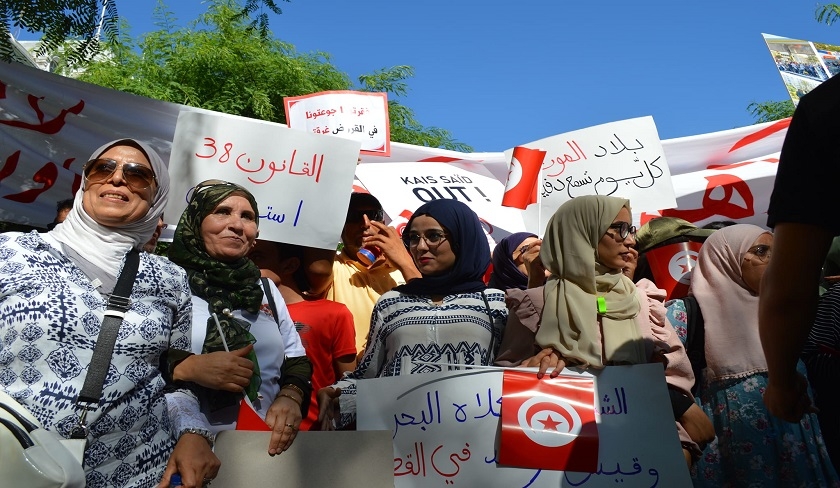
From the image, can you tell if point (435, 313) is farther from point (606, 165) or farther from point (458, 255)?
point (606, 165)

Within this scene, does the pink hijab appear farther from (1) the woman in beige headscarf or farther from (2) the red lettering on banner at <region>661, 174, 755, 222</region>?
(2) the red lettering on banner at <region>661, 174, 755, 222</region>

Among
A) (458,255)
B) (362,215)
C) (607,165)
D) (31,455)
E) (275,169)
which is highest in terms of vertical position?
(607,165)

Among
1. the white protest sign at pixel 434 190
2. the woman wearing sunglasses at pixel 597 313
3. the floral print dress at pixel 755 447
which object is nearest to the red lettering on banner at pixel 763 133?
the white protest sign at pixel 434 190

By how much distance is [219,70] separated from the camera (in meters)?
14.5

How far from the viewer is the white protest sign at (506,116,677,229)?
533cm

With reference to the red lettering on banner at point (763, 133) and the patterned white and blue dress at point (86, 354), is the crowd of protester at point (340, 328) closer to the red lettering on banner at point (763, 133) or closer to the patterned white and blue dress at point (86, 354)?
the patterned white and blue dress at point (86, 354)

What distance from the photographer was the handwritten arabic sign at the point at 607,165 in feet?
17.5

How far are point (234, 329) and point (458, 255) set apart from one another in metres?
1.01

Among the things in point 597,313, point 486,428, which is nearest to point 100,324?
point 486,428

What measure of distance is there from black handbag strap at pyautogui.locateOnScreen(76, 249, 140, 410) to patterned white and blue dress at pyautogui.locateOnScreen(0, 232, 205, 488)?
0.02 m

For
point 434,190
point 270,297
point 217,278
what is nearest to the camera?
point 217,278

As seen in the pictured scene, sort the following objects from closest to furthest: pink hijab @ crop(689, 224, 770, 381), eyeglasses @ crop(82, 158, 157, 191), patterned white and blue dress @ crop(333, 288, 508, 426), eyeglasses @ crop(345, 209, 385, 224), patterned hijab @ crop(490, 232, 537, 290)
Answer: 1. eyeglasses @ crop(82, 158, 157, 191)
2. patterned white and blue dress @ crop(333, 288, 508, 426)
3. pink hijab @ crop(689, 224, 770, 381)
4. patterned hijab @ crop(490, 232, 537, 290)
5. eyeglasses @ crop(345, 209, 385, 224)

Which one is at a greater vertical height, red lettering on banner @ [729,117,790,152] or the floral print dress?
red lettering on banner @ [729,117,790,152]

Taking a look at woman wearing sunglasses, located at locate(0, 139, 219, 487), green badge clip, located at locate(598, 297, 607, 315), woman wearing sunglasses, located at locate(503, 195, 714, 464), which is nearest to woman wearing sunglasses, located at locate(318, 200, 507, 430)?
woman wearing sunglasses, located at locate(503, 195, 714, 464)
